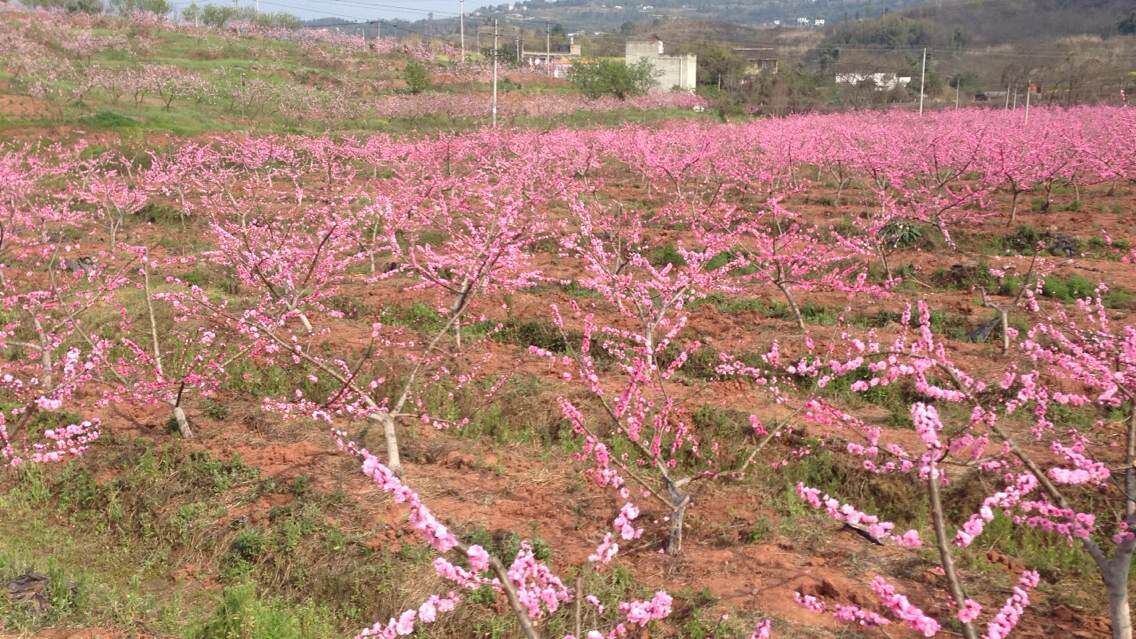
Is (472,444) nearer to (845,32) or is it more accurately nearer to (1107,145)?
(1107,145)

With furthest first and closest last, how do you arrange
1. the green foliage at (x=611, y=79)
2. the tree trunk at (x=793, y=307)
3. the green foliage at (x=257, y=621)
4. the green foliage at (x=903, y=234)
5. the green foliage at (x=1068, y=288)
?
the green foliage at (x=611, y=79) < the green foliage at (x=903, y=234) < the green foliage at (x=1068, y=288) < the tree trunk at (x=793, y=307) < the green foliage at (x=257, y=621)

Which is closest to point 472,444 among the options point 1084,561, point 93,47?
point 1084,561

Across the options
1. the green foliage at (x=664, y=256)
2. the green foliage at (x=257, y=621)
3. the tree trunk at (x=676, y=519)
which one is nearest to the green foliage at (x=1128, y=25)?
the green foliage at (x=664, y=256)

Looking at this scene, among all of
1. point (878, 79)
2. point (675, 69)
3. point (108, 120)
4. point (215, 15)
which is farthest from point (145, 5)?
point (878, 79)

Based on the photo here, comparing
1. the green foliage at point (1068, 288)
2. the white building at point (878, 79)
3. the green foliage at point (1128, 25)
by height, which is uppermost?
the green foliage at point (1128, 25)

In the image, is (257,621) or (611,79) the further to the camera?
(611,79)

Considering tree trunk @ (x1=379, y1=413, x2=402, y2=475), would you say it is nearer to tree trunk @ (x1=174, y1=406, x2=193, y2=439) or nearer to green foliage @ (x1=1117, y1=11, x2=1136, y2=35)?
tree trunk @ (x1=174, y1=406, x2=193, y2=439)

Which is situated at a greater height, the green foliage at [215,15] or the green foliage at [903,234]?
the green foliage at [215,15]

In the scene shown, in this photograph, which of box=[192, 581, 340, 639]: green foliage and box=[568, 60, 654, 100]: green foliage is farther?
box=[568, 60, 654, 100]: green foliage

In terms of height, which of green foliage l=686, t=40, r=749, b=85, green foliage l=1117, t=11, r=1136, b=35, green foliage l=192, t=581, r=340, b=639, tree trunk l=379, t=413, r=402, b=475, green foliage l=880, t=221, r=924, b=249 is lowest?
green foliage l=192, t=581, r=340, b=639

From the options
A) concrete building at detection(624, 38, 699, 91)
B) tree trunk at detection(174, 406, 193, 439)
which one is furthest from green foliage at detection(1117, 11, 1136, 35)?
tree trunk at detection(174, 406, 193, 439)

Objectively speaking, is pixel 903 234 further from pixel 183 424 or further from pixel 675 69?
pixel 675 69

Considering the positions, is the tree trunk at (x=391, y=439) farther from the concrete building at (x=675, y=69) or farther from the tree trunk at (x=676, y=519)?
the concrete building at (x=675, y=69)

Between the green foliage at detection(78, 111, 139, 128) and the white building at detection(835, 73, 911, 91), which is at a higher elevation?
the white building at detection(835, 73, 911, 91)
